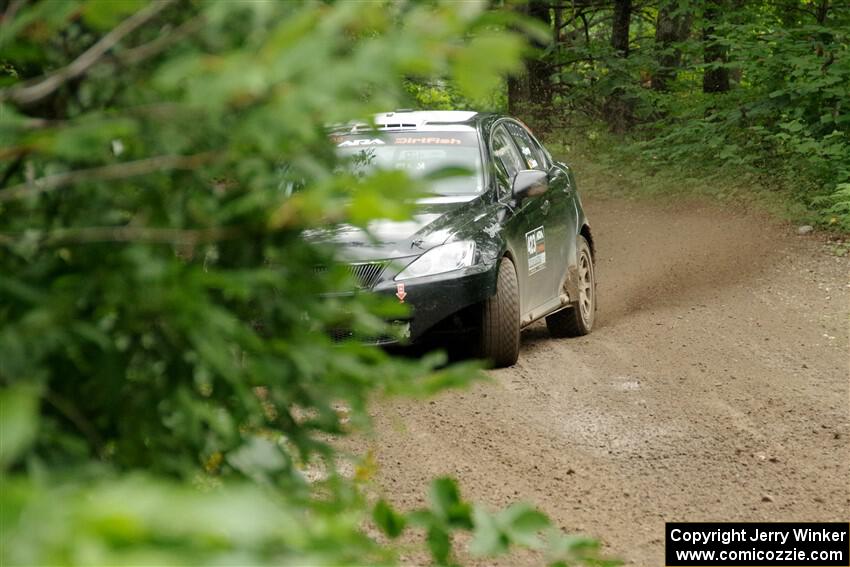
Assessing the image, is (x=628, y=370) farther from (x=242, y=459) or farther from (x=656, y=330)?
(x=242, y=459)

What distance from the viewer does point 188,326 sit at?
65.0 inches

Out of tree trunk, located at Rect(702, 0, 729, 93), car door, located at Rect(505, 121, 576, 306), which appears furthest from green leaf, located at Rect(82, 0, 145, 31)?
tree trunk, located at Rect(702, 0, 729, 93)

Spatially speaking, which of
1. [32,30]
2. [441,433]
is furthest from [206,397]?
[441,433]

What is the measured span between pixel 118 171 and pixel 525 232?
7.14 meters

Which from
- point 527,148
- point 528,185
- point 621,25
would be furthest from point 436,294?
point 621,25

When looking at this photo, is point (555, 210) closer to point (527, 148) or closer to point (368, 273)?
point (527, 148)

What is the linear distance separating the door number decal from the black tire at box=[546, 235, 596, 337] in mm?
957

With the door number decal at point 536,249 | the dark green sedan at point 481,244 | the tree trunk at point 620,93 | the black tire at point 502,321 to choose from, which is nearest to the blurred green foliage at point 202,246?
the dark green sedan at point 481,244

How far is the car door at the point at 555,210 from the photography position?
9.37 meters

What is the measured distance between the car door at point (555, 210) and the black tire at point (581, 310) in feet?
1.06

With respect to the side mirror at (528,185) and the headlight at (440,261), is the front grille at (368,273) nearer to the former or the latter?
the headlight at (440,261)

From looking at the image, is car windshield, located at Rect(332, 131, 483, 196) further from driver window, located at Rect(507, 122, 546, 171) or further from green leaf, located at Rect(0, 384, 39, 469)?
green leaf, located at Rect(0, 384, 39, 469)

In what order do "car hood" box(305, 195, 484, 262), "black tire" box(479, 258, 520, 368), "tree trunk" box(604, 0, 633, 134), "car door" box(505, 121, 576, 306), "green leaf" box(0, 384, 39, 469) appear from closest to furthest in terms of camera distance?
"green leaf" box(0, 384, 39, 469) → "car hood" box(305, 195, 484, 262) → "black tire" box(479, 258, 520, 368) → "car door" box(505, 121, 576, 306) → "tree trunk" box(604, 0, 633, 134)

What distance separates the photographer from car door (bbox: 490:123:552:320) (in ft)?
27.9
